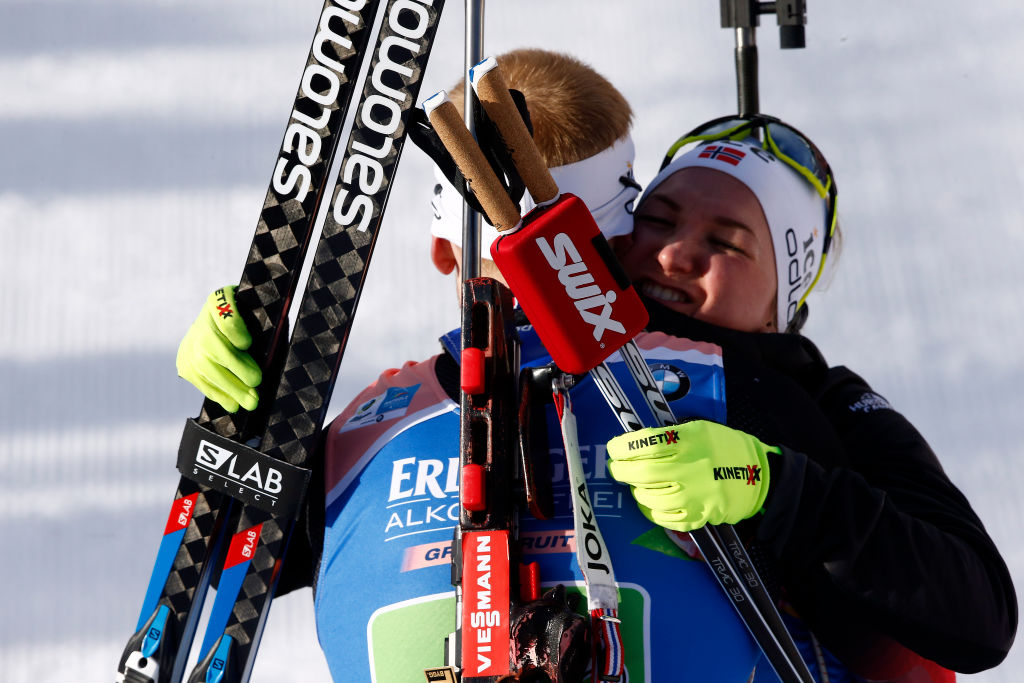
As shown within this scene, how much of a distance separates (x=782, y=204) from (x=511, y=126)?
27.9 inches

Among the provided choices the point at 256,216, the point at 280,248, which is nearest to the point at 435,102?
the point at 280,248

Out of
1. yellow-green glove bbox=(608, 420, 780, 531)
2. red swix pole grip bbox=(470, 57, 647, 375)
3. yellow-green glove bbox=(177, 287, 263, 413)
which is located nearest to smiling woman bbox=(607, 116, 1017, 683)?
yellow-green glove bbox=(608, 420, 780, 531)

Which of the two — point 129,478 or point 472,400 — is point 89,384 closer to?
point 129,478

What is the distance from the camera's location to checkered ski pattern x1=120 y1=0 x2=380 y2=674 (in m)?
1.46

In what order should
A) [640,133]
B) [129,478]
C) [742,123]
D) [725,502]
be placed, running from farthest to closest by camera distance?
[640,133] → [129,478] → [742,123] → [725,502]

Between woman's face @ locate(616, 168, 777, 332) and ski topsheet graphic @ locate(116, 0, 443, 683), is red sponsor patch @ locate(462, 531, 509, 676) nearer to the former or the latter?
ski topsheet graphic @ locate(116, 0, 443, 683)

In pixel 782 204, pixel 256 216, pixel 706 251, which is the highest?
pixel 256 216

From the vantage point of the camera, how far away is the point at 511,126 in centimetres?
103

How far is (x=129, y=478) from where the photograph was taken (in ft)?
8.04

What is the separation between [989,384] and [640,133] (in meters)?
0.96

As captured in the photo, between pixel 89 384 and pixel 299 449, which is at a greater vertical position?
pixel 89 384

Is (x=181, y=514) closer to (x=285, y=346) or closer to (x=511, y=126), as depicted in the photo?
(x=285, y=346)

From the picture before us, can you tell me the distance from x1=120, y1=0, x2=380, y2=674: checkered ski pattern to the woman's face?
43cm

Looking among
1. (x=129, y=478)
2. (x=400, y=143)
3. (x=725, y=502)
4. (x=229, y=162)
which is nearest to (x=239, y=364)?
(x=400, y=143)
